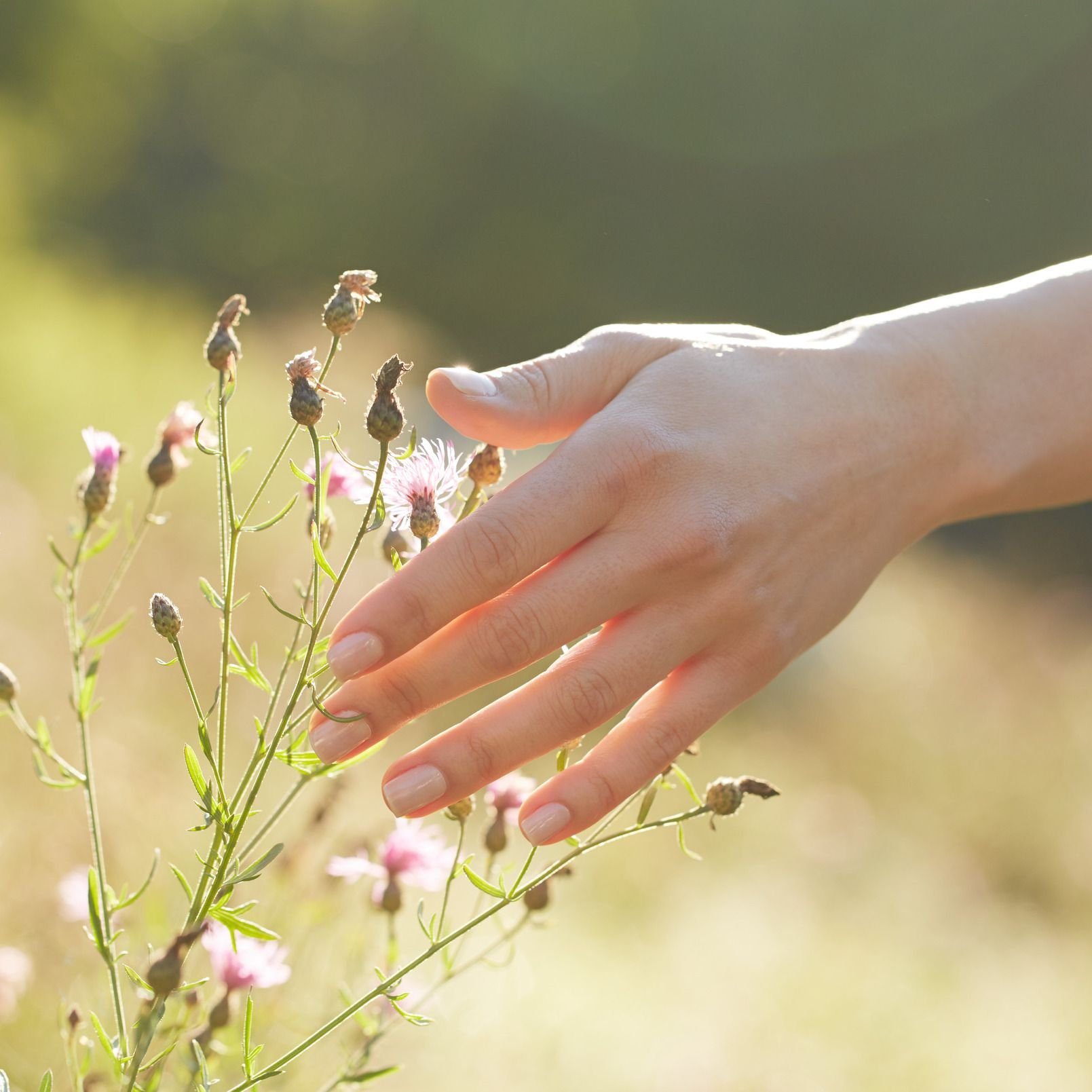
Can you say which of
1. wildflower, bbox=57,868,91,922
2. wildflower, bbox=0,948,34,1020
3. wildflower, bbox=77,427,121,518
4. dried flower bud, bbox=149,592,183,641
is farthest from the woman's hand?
wildflower, bbox=0,948,34,1020

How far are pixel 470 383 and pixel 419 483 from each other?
78 millimetres

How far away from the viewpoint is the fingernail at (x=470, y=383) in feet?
2.58

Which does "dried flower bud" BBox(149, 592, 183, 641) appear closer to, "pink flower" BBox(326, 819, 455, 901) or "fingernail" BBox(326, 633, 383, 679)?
"fingernail" BBox(326, 633, 383, 679)

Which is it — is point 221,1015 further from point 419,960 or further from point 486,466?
point 486,466

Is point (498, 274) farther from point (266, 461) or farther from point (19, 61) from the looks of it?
point (266, 461)

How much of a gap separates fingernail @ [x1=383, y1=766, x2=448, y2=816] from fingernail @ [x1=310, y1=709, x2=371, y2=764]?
0.06m

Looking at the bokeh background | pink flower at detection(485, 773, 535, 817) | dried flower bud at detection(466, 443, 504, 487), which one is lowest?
pink flower at detection(485, 773, 535, 817)

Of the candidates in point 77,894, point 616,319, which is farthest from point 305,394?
point 616,319

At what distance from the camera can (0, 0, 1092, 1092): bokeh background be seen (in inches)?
93.3

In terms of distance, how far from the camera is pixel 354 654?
70cm

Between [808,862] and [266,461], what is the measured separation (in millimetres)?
2906

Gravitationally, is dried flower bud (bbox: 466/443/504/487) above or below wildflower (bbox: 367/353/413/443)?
above

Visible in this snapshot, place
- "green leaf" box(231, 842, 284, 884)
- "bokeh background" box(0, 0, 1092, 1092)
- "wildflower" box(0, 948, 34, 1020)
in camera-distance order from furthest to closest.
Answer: "bokeh background" box(0, 0, 1092, 1092) → "wildflower" box(0, 948, 34, 1020) → "green leaf" box(231, 842, 284, 884)

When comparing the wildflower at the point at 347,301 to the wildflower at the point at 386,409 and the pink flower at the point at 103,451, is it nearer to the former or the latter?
the wildflower at the point at 386,409
